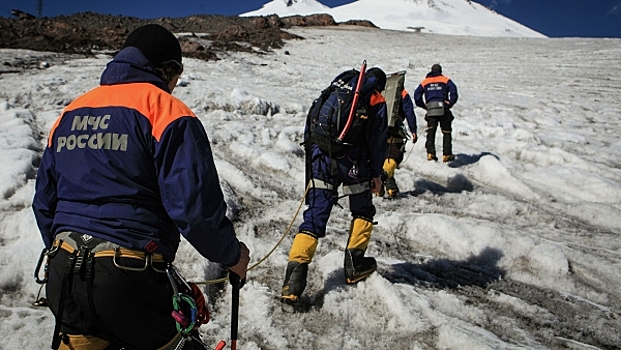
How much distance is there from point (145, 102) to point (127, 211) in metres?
0.46

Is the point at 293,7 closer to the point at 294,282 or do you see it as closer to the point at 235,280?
the point at 294,282

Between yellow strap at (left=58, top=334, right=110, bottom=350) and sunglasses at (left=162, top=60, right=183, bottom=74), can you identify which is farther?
sunglasses at (left=162, top=60, right=183, bottom=74)

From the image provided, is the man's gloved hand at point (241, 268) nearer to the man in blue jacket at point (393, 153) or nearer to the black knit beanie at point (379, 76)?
the black knit beanie at point (379, 76)

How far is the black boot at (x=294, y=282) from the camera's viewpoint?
10.8 feet

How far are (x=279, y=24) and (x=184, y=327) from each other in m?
29.8

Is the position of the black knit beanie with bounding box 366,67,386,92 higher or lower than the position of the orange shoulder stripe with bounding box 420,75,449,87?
lower

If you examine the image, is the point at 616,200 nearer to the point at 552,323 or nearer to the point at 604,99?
the point at 552,323

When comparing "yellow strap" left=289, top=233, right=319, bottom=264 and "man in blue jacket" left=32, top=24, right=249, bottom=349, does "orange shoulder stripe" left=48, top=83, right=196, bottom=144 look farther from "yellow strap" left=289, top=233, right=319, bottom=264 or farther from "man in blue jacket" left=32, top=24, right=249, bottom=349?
"yellow strap" left=289, top=233, right=319, bottom=264

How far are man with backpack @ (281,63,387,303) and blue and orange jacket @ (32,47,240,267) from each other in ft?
5.54

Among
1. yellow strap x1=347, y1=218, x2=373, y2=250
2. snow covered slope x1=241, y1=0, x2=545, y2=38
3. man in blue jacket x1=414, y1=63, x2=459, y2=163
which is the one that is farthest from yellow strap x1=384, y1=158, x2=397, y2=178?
snow covered slope x1=241, y1=0, x2=545, y2=38

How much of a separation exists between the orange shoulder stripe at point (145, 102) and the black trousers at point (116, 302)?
0.58 meters

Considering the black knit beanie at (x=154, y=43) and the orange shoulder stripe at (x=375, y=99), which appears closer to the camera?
the black knit beanie at (x=154, y=43)

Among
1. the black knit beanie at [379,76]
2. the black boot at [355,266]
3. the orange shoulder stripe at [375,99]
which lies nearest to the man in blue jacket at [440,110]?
the black knit beanie at [379,76]

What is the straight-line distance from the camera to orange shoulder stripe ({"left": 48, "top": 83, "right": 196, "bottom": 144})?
1654 mm
